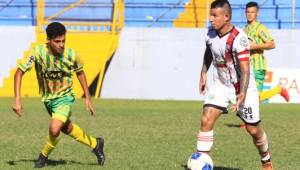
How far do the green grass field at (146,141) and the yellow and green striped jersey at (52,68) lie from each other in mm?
883

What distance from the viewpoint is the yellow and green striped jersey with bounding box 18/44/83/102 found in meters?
8.62

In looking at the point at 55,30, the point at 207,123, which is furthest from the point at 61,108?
the point at 207,123

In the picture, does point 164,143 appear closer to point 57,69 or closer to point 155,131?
point 155,131

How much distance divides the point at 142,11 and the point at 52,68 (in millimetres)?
20510

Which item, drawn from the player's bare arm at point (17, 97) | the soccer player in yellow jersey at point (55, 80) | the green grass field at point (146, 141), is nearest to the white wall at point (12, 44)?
the green grass field at point (146, 141)

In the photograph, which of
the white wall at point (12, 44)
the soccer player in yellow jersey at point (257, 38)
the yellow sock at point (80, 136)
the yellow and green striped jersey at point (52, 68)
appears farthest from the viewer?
the white wall at point (12, 44)

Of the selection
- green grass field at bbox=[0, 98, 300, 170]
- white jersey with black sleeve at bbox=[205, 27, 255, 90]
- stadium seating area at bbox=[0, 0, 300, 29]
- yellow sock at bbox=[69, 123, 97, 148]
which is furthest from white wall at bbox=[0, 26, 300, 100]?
white jersey with black sleeve at bbox=[205, 27, 255, 90]

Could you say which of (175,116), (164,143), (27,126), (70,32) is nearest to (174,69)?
(70,32)

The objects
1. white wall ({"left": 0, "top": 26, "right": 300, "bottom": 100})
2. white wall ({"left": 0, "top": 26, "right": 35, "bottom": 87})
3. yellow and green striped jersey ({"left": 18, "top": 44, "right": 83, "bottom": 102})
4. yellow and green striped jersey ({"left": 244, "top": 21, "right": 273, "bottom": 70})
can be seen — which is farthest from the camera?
white wall ({"left": 0, "top": 26, "right": 35, "bottom": 87})

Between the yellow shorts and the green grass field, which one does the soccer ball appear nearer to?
the green grass field

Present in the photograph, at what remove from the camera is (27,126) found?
13836 mm

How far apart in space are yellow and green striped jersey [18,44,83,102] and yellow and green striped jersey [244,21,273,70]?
4580 millimetres

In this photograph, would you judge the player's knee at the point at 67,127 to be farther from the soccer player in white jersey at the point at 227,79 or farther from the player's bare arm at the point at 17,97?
the soccer player in white jersey at the point at 227,79

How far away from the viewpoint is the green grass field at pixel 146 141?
8.91 metres
